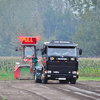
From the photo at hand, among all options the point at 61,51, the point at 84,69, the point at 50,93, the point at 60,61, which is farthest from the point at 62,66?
the point at 84,69

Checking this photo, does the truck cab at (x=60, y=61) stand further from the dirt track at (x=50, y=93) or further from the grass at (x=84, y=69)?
the grass at (x=84, y=69)

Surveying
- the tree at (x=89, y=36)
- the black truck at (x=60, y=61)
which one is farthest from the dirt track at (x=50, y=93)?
the tree at (x=89, y=36)

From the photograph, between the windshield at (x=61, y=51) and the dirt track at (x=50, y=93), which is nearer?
the dirt track at (x=50, y=93)

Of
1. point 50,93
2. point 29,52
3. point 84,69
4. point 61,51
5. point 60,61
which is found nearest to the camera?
point 50,93

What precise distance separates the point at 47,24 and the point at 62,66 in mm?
86713

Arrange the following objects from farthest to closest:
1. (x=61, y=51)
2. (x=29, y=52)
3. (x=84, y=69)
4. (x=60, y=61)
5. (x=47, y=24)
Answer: (x=47, y=24)
(x=84, y=69)
(x=29, y=52)
(x=61, y=51)
(x=60, y=61)

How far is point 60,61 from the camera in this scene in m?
20.5

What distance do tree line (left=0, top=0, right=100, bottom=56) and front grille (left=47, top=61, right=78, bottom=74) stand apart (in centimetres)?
5340

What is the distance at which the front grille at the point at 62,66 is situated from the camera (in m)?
20.5

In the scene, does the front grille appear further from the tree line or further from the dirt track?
the tree line

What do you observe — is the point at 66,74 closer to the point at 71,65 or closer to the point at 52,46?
the point at 71,65

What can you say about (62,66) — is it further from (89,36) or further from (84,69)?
(89,36)

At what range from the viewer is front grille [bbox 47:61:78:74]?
2052 cm

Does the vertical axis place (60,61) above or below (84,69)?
above
